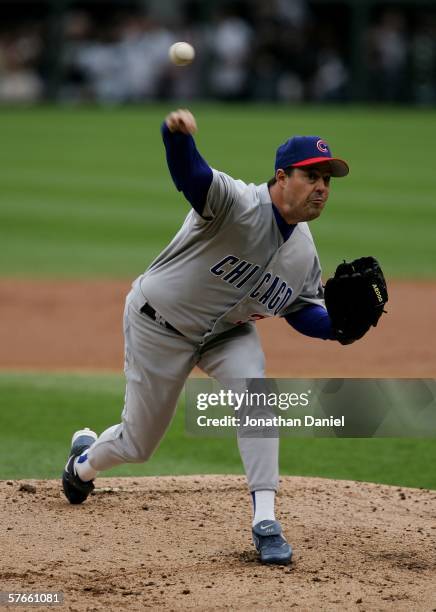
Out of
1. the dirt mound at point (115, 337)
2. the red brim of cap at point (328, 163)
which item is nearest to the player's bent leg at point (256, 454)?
the red brim of cap at point (328, 163)

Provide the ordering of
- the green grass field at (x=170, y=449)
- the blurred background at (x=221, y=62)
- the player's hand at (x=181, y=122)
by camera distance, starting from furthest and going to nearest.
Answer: the blurred background at (x=221, y=62) → the green grass field at (x=170, y=449) → the player's hand at (x=181, y=122)

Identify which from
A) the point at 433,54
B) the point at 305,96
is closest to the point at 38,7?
the point at 305,96

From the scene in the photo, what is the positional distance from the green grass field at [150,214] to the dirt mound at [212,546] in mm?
643

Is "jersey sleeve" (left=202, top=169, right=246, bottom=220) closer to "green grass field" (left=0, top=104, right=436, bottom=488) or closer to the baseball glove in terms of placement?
the baseball glove

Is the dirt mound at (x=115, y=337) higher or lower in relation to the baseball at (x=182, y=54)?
lower

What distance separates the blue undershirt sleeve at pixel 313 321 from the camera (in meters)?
4.75

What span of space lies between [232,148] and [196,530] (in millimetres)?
13841

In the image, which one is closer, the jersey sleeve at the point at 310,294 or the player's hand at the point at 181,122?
the player's hand at the point at 181,122

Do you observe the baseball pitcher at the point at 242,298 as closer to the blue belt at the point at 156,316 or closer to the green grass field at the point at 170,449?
the blue belt at the point at 156,316

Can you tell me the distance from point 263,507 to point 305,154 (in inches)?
54.5

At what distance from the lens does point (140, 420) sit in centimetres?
468

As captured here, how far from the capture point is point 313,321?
4.79 meters

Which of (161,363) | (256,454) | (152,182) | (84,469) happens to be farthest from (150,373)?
(152,182)

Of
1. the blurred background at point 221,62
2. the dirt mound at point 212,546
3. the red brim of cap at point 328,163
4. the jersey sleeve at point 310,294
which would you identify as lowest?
the dirt mound at point 212,546
